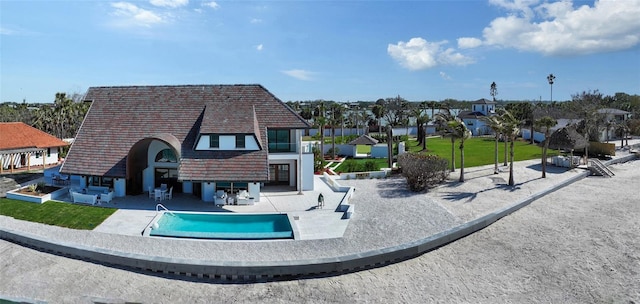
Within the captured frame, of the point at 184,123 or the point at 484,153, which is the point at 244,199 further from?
the point at 484,153

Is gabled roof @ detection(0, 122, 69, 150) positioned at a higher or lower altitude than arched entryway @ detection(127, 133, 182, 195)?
higher

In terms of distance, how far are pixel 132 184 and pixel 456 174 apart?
24192 mm

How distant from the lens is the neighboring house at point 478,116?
236ft

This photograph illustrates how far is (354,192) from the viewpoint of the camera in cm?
2800

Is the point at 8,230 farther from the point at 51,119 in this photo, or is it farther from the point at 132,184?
the point at 51,119

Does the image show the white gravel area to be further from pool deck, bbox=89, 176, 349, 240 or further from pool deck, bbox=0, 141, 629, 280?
pool deck, bbox=89, 176, 349, 240

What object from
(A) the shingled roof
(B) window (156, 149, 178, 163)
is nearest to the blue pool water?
(A) the shingled roof

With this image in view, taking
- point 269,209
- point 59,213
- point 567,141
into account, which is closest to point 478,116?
point 567,141

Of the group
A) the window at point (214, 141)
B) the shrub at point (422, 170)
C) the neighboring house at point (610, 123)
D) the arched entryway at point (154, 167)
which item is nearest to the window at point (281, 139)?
the window at point (214, 141)

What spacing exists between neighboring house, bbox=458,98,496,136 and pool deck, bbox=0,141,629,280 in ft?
138

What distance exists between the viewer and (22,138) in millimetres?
38094

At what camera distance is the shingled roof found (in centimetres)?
2516

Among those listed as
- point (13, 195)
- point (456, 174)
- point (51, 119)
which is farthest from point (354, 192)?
point (51, 119)

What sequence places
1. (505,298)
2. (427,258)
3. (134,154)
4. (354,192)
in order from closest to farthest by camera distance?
(505,298)
(427,258)
(134,154)
(354,192)
